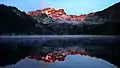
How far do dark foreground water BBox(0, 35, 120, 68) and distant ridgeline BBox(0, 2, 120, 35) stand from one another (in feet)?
0.22

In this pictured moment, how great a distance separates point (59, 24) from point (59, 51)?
275 millimetres

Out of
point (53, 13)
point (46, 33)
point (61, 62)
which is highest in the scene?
point (53, 13)

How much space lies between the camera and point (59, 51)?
2.93 meters

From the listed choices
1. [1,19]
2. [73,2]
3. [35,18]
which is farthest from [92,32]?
[1,19]

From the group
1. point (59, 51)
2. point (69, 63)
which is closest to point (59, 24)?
point (59, 51)

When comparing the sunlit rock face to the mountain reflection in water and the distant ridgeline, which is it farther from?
the mountain reflection in water

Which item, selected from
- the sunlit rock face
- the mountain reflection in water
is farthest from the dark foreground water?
the sunlit rock face

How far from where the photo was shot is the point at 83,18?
301 centimetres

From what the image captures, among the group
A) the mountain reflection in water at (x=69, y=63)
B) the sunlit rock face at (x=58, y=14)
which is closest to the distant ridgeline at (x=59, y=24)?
the sunlit rock face at (x=58, y=14)

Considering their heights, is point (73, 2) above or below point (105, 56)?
above

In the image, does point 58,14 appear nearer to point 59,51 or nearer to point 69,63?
point 59,51

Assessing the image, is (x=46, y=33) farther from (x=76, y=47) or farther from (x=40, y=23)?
(x=76, y=47)

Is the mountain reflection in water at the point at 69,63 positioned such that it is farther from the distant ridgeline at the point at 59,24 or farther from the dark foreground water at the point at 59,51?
the distant ridgeline at the point at 59,24

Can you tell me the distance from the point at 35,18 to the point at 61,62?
1.71 feet
